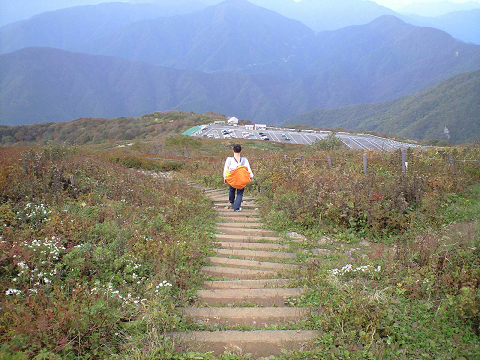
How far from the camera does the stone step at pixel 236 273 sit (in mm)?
5168

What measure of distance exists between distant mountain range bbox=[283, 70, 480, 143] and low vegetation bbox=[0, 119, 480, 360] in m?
99.9

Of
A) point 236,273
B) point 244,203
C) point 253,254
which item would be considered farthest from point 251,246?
point 244,203

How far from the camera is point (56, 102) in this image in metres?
189

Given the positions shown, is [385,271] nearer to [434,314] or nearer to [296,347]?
[434,314]

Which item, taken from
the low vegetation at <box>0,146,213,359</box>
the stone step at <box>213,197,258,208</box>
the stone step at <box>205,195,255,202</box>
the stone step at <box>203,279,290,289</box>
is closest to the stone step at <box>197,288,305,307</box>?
the stone step at <box>203,279,290,289</box>

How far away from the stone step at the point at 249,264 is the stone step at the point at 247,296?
0.82 meters

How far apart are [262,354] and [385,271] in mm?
2380

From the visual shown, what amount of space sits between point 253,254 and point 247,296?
1.51 meters

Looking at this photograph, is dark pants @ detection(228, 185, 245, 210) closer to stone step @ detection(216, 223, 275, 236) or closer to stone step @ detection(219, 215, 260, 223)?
stone step @ detection(219, 215, 260, 223)

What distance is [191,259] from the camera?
5.36 metres

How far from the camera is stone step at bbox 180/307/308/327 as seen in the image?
3.93m

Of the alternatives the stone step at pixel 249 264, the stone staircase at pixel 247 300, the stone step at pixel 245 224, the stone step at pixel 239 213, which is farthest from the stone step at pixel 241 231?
the stone step at pixel 249 264

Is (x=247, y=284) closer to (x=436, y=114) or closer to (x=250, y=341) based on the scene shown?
(x=250, y=341)

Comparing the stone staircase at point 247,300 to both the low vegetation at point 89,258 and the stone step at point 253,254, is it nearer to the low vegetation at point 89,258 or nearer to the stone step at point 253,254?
the stone step at point 253,254
